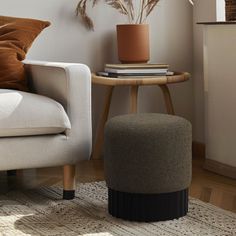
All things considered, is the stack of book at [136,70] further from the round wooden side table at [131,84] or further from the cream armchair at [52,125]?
the cream armchair at [52,125]

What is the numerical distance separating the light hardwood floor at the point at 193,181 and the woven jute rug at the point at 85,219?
0.44 ft

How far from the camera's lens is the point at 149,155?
2.33 m

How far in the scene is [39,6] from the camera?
342 centimetres

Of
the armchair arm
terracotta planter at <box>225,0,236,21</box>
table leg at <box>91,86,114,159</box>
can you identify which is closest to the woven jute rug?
the armchair arm

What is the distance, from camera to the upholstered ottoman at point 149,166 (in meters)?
2.33

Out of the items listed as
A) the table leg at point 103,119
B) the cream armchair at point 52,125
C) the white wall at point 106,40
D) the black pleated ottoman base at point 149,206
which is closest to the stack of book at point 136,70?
the table leg at point 103,119

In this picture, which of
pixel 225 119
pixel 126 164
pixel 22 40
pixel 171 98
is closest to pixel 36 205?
pixel 126 164

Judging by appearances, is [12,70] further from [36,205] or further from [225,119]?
[225,119]

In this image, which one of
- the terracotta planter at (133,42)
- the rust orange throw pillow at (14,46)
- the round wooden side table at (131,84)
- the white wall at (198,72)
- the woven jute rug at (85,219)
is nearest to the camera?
the woven jute rug at (85,219)

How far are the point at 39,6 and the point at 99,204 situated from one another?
4.18 feet

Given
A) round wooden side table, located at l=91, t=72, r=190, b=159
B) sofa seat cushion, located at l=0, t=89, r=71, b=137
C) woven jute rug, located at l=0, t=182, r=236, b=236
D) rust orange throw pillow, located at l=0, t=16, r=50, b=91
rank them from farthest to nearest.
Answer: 1. round wooden side table, located at l=91, t=72, r=190, b=159
2. rust orange throw pillow, located at l=0, t=16, r=50, b=91
3. sofa seat cushion, located at l=0, t=89, r=71, b=137
4. woven jute rug, located at l=0, t=182, r=236, b=236

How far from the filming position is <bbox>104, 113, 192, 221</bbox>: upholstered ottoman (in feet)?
7.64

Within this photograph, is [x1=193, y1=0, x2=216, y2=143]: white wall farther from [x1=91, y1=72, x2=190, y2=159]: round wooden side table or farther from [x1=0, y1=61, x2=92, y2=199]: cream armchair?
[x1=0, y1=61, x2=92, y2=199]: cream armchair

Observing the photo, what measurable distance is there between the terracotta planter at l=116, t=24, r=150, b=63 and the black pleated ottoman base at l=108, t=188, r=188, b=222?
1139 mm
